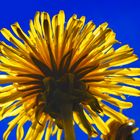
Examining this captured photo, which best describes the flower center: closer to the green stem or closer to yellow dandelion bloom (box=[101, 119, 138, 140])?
→ the green stem

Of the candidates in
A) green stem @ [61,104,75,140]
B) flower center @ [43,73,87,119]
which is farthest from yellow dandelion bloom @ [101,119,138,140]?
flower center @ [43,73,87,119]

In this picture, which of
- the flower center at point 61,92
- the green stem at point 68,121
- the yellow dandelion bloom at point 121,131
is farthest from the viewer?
the flower center at point 61,92

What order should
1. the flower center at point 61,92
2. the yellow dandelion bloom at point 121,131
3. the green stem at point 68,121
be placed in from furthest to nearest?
the flower center at point 61,92 < the green stem at point 68,121 < the yellow dandelion bloom at point 121,131

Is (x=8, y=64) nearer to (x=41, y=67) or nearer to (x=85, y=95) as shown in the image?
(x=41, y=67)

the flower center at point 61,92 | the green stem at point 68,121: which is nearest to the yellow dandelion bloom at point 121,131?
the green stem at point 68,121

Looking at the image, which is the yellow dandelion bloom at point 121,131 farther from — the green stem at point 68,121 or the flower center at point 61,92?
the flower center at point 61,92

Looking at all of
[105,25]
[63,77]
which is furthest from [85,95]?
[105,25]

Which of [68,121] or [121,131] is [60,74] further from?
[121,131]

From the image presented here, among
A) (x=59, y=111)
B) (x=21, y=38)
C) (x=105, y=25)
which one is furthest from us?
(x=105, y=25)
